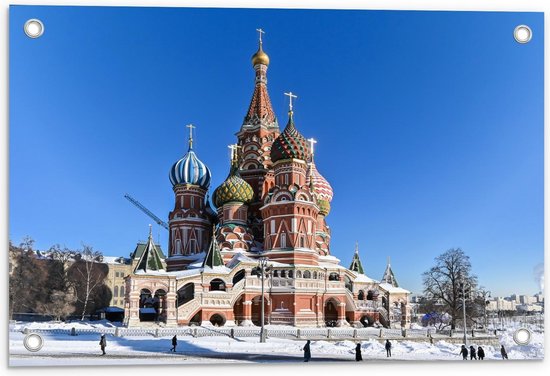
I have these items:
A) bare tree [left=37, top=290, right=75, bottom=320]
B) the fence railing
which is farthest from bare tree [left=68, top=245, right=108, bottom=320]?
the fence railing

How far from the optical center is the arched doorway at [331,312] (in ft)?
81.6

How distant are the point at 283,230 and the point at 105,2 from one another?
1473cm

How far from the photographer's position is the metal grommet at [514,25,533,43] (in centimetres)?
1187

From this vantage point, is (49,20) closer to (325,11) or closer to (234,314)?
(325,11)

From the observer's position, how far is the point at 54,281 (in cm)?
2638

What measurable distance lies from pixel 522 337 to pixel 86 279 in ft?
79.3

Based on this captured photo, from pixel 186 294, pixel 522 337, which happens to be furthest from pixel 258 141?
pixel 522 337

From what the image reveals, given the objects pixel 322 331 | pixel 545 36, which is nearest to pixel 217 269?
pixel 322 331

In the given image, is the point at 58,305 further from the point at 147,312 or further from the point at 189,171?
the point at 189,171

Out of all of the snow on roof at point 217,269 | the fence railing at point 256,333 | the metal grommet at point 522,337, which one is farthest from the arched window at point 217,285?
the metal grommet at point 522,337

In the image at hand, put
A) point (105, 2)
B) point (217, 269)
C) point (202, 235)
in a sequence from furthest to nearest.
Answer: point (202, 235)
point (217, 269)
point (105, 2)

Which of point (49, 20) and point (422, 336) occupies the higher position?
point (49, 20)

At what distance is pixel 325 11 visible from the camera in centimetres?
1165

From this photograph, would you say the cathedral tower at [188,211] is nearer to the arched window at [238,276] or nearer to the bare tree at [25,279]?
the arched window at [238,276]
